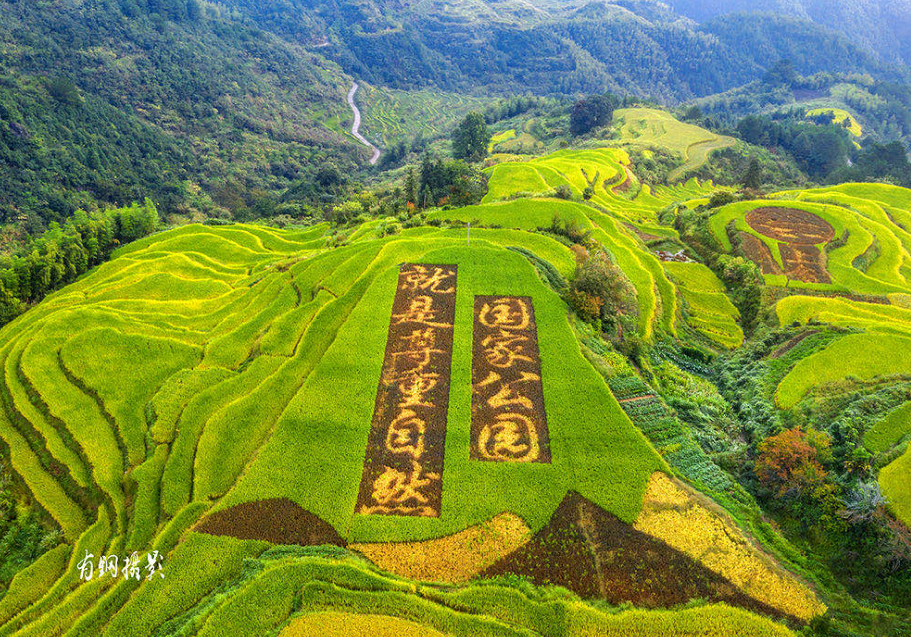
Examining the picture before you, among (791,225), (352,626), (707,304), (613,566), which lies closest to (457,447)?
(613,566)

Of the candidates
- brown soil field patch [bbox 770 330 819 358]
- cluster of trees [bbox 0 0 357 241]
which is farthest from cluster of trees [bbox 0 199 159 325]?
brown soil field patch [bbox 770 330 819 358]

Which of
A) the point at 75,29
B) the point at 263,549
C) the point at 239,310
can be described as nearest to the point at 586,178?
the point at 239,310

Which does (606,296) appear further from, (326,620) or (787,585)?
(326,620)

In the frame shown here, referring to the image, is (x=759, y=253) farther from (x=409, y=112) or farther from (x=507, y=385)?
(x=409, y=112)

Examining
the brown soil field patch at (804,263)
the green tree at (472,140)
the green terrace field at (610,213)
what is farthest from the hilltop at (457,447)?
the green tree at (472,140)

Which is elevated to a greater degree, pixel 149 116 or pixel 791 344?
pixel 791 344

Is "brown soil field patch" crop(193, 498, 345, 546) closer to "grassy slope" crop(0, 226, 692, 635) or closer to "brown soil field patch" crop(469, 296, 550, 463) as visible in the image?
"grassy slope" crop(0, 226, 692, 635)
